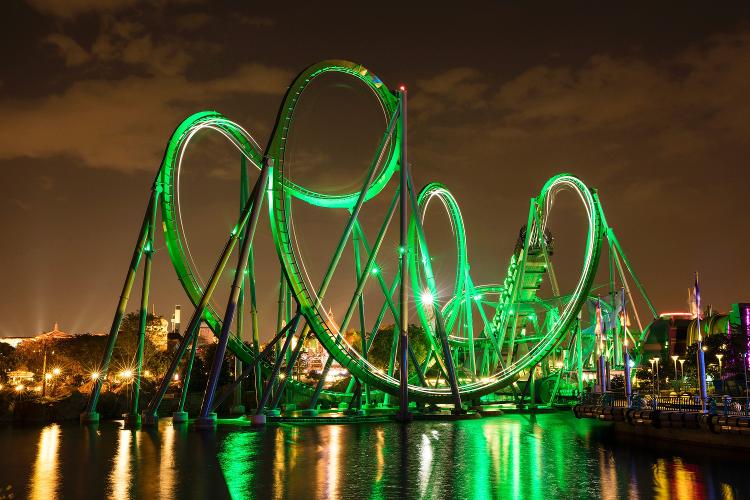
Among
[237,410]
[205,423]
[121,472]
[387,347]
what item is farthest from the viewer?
[387,347]

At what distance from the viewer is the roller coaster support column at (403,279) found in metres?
32.9

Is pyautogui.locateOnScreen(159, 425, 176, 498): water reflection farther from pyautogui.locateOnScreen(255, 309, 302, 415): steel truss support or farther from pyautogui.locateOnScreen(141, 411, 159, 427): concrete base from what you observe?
pyautogui.locateOnScreen(255, 309, 302, 415): steel truss support

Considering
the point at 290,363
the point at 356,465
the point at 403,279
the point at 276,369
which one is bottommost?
the point at 356,465

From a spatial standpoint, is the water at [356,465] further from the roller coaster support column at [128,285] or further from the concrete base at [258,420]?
the roller coaster support column at [128,285]

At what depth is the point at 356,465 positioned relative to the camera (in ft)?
66.7

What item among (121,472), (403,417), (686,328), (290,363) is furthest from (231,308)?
(686,328)

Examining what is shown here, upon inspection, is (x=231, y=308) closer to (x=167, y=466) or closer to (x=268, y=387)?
(x=268, y=387)

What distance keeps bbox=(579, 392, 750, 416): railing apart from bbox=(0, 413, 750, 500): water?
216 cm

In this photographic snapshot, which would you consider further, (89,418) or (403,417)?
(89,418)

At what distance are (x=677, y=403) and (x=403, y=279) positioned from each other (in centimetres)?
1308

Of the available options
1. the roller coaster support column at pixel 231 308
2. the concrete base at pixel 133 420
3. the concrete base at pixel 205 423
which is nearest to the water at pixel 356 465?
the concrete base at pixel 205 423

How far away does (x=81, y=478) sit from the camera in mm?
18312

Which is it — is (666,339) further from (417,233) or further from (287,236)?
(287,236)

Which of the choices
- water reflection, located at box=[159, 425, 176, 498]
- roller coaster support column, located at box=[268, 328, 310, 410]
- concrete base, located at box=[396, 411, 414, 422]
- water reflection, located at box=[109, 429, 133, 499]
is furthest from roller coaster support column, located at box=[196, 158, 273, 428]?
concrete base, located at box=[396, 411, 414, 422]
